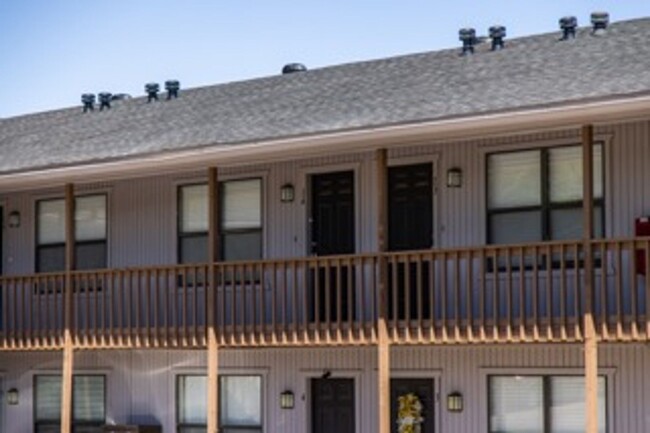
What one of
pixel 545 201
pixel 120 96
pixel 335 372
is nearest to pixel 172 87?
pixel 120 96

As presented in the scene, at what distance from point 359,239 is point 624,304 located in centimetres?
486

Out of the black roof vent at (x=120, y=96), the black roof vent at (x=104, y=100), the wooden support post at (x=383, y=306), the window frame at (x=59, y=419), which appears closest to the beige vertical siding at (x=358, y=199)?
the wooden support post at (x=383, y=306)

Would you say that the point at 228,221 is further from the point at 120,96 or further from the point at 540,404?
the point at 120,96

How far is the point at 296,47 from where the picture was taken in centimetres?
4566

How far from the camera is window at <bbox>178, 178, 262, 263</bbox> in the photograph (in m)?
26.0

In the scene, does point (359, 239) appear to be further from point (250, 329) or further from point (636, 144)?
point (636, 144)

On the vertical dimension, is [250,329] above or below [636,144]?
below

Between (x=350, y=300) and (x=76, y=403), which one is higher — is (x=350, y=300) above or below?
above

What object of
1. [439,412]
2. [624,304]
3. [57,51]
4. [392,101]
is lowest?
[439,412]

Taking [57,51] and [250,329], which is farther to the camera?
[57,51]

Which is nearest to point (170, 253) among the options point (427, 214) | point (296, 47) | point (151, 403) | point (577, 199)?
point (151, 403)

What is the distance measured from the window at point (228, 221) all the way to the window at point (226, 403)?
2015mm

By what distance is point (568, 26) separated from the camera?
25312 mm

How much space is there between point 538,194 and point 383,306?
271 centimetres
